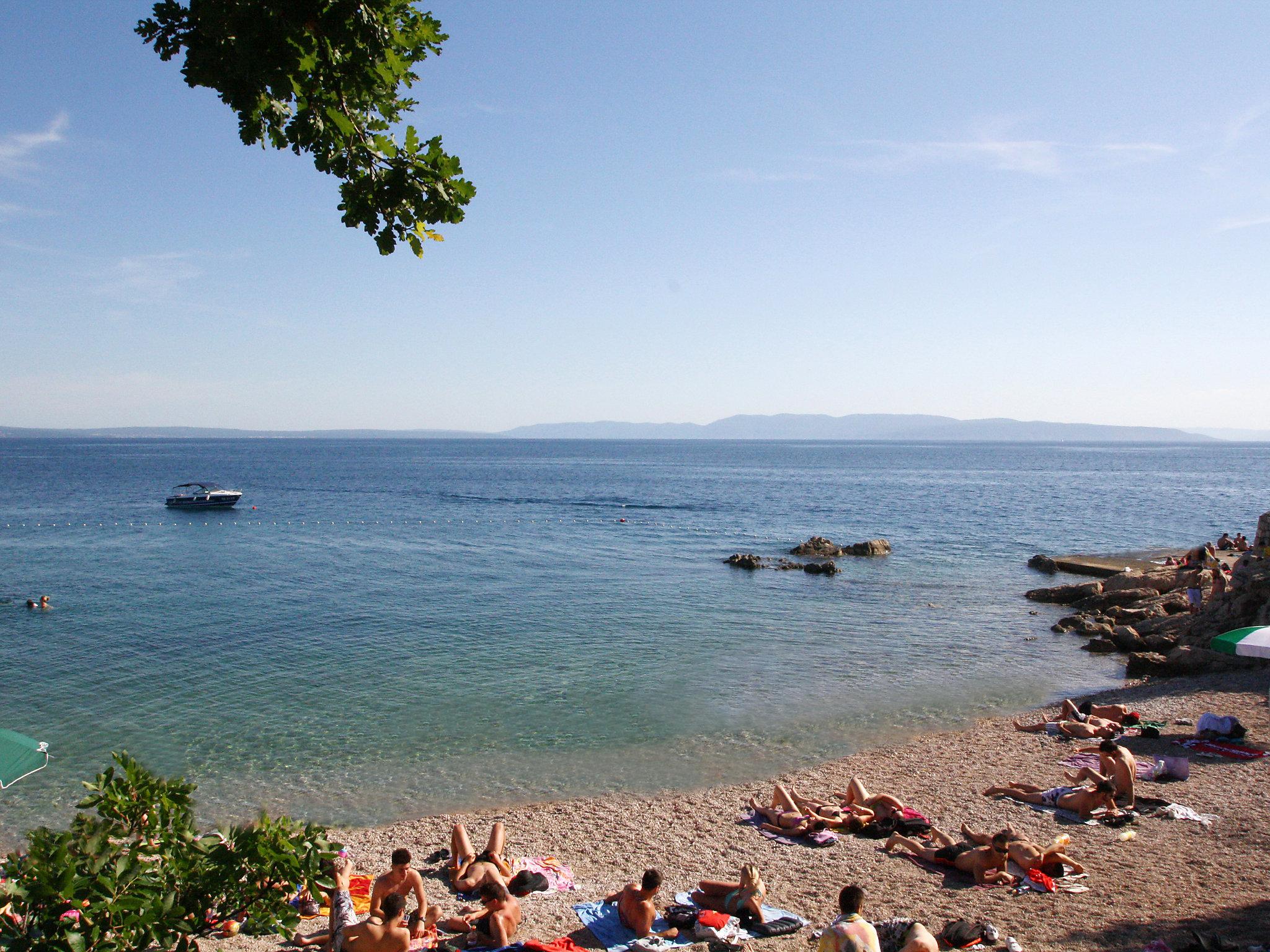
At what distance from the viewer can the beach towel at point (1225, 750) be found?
592 inches

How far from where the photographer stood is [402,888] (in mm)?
9977

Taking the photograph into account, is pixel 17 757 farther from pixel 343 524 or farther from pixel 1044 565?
pixel 343 524

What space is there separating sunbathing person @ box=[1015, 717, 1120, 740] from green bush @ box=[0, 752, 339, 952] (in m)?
15.6

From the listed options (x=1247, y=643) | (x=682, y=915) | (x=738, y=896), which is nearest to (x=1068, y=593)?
(x=1247, y=643)

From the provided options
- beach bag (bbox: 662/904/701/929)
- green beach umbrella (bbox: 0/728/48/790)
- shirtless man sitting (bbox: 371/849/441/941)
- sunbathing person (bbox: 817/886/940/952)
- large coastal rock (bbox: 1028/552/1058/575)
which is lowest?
large coastal rock (bbox: 1028/552/1058/575)

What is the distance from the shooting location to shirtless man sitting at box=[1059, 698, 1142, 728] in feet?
56.6

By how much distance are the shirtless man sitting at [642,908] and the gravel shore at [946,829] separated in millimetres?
556

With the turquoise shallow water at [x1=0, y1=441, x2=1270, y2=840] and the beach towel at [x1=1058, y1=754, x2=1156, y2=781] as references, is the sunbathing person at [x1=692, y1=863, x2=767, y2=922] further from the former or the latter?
the beach towel at [x1=1058, y1=754, x2=1156, y2=781]

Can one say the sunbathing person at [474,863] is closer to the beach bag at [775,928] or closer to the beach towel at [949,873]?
the beach bag at [775,928]

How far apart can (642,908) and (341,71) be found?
864 centimetres

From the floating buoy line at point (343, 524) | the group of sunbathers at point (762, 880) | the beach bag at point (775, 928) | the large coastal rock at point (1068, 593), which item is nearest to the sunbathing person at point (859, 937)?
the group of sunbathers at point (762, 880)

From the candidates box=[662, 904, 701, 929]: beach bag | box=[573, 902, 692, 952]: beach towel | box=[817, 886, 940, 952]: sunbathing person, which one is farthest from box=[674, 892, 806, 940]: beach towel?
box=[817, 886, 940, 952]: sunbathing person

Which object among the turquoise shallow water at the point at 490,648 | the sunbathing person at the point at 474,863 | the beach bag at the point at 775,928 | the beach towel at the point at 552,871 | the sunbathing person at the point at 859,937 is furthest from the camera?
the turquoise shallow water at the point at 490,648

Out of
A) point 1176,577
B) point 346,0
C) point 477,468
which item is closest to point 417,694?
point 346,0
